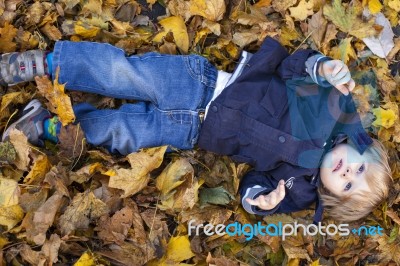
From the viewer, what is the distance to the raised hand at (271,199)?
7.60 ft

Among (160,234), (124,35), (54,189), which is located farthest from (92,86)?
(160,234)

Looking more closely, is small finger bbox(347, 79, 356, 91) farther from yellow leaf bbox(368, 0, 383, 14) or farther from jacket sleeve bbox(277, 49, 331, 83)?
yellow leaf bbox(368, 0, 383, 14)

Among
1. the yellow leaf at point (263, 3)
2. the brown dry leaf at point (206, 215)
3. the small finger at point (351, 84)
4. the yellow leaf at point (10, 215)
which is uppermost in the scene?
the yellow leaf at point (263, 3)

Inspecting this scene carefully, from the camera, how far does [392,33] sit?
282cm

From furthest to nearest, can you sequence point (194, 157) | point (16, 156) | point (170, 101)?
point (194, 157) < point (170, 101) < point (16, 156)

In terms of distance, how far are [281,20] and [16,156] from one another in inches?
60.6

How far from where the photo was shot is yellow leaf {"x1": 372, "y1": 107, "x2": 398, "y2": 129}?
8.82 ft

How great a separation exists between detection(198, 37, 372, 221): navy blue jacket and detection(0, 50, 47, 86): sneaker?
838 mm

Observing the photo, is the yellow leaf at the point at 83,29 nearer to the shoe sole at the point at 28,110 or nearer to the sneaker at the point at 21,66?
the sneaker at the point at 21,66

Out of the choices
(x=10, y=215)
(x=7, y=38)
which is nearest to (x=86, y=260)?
(x=10, y=215)

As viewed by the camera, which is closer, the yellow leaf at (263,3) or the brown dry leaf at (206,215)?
the brown dry leaf at (206,215)

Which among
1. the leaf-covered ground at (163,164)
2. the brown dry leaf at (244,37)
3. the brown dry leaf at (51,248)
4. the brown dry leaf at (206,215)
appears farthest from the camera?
the brown dry leaf at (244,37)

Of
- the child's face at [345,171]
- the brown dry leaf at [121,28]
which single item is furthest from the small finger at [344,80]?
the brown dry leaf at [121,28]

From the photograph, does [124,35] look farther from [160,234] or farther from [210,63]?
[160,234]
